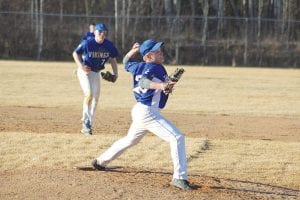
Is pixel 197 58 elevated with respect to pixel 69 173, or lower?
lower

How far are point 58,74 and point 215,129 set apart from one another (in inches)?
620

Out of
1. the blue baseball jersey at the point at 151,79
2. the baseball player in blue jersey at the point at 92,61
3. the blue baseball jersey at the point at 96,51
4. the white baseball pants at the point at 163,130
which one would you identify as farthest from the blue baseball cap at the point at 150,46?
the blue baseball jersey at the point at 96,51

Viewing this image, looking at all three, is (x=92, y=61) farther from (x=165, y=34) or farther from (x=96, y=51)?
(x=165, y=34)

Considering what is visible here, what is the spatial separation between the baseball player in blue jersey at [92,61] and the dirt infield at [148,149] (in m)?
0.60

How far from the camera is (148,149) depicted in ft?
35.5

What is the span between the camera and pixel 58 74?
2939 cm

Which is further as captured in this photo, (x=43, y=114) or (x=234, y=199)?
(x=43, y=114)

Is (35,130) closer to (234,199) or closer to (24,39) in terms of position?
(234,199)

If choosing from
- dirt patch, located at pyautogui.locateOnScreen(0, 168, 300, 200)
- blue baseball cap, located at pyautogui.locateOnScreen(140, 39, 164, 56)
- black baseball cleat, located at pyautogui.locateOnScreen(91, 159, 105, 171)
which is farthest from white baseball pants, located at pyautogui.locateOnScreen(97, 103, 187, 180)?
black baseball cleat, located at pyautogui.locateOnScreen(91, 159, 105, 171)

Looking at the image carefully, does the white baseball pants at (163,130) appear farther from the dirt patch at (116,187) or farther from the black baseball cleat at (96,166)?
the black baseball cleat at (96,166)

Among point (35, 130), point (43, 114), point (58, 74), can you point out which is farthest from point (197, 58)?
point (35, 130)

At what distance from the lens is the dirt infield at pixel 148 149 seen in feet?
25.6

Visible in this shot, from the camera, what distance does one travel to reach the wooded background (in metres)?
41.9

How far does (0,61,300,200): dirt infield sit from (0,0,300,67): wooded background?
1947cm
